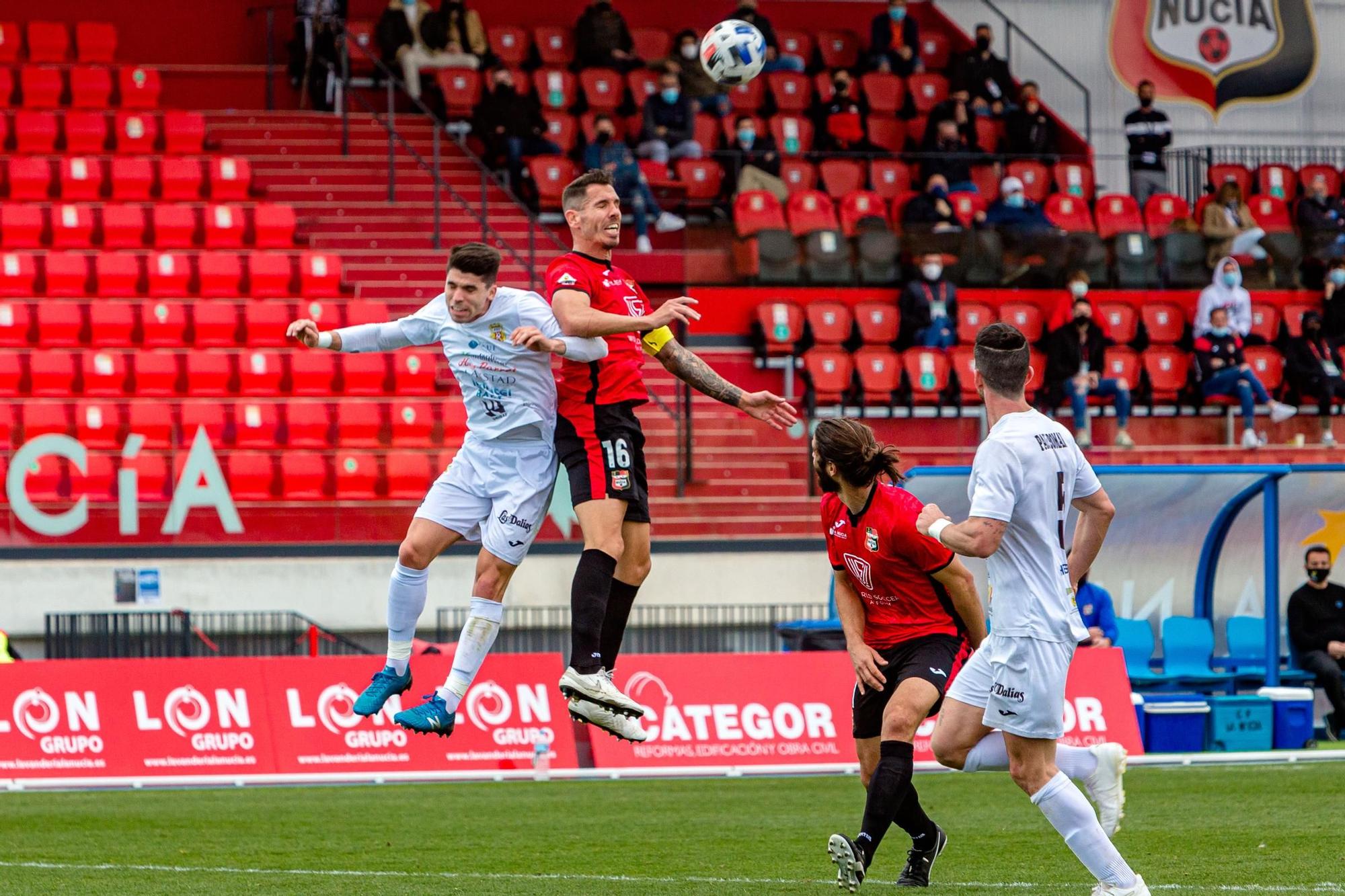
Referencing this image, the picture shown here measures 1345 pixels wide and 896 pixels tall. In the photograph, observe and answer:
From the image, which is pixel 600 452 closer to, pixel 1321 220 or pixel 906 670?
pixel 906 670

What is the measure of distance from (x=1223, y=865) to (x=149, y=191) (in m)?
16.9

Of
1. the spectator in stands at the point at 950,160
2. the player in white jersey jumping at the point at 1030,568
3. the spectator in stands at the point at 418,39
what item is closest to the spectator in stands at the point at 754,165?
the spectator in stands at the point at 950,160

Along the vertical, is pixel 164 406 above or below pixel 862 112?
below

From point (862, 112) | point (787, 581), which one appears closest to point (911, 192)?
point (862, 112)

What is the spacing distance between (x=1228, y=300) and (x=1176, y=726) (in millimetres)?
8906

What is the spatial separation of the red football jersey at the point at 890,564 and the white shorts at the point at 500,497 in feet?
4.05

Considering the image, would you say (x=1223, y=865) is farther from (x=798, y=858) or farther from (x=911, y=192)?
(x=911, y=192)

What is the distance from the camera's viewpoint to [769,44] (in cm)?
2566

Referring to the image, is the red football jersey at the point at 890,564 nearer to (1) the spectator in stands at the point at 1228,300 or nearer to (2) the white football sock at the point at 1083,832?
(2) the white football sock at the point at 1083,832

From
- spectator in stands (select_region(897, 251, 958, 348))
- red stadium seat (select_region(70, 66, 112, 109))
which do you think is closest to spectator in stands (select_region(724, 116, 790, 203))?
spectator in stands (select_region(897, 251, 958, 348))

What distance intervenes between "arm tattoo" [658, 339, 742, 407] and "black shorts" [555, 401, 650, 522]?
0.24 meters

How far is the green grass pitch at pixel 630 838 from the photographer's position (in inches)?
350

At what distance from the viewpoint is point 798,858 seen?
32.2ft

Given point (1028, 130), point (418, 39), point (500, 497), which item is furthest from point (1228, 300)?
point (500, 497)
